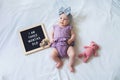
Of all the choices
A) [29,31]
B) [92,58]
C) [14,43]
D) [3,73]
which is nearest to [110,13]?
[92,58]

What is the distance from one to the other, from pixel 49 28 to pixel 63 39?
169mm

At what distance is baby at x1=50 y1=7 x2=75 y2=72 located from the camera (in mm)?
1022

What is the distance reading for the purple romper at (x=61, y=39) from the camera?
104 cm

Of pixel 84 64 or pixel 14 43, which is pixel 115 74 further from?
pixel 14 43

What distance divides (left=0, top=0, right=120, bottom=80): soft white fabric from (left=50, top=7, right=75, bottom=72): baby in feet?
0.11

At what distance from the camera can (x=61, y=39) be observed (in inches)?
42.5

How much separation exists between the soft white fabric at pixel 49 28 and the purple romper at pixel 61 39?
5cm

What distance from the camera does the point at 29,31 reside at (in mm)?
1203

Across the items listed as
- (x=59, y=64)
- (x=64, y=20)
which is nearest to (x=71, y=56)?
(x=59, y=64)

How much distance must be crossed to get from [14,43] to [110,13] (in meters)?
0.62

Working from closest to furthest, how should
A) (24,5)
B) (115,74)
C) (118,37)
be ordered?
(115,74), (118,37), (24,5)

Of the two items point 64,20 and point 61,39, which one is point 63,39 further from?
point 64,20

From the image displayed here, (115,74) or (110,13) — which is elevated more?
(110,13)

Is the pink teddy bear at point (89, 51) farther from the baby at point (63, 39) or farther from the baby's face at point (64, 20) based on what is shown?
the baby's face at point (64, 20)
